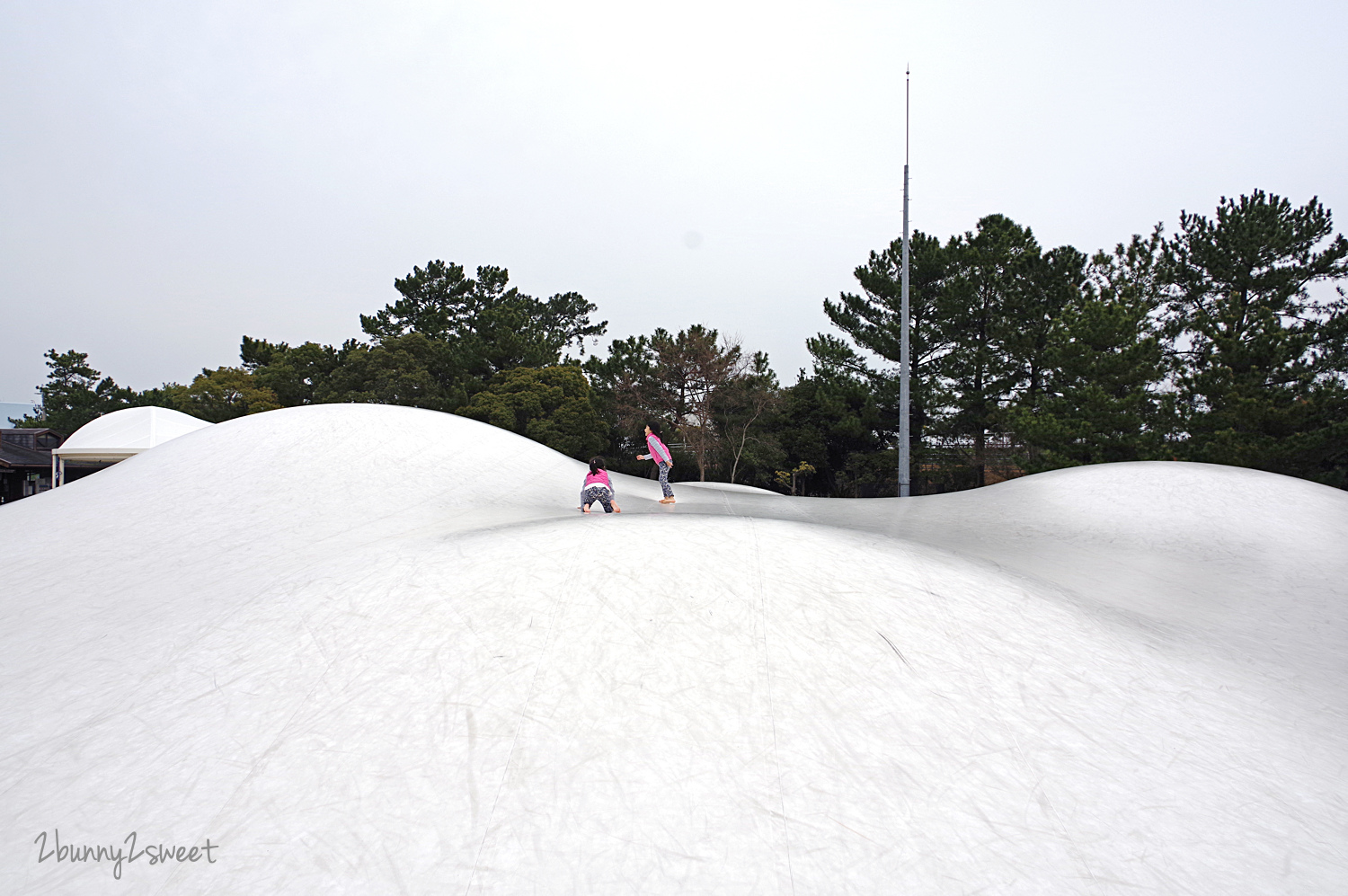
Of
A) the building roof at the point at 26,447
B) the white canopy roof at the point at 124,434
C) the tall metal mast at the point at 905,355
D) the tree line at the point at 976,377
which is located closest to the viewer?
the tall metal mast at the point at 905,355

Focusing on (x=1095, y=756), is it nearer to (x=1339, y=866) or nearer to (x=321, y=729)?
(x=1339, y=866)

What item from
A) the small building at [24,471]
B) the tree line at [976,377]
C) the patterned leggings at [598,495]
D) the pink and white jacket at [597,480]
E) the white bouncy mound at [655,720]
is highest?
the tree line at [976,377]

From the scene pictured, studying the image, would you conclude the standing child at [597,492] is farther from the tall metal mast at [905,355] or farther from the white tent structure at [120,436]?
the white tent structure at [120,436]

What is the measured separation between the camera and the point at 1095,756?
10.3 ft

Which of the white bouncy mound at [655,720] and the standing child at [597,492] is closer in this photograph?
the white bouncy mound at [655,720]

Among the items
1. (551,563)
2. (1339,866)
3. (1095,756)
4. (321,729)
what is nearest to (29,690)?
(321,729)

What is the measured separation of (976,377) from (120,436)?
4132 cm

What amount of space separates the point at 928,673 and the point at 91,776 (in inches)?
177

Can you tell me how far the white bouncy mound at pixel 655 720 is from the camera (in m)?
2.56
